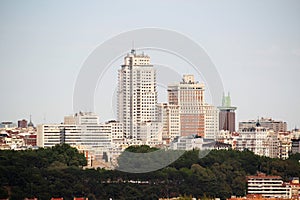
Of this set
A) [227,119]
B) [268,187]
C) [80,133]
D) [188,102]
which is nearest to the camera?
[268,187]

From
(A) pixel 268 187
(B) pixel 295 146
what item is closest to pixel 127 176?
(A) pixel 268 187

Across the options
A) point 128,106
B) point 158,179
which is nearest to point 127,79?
point 128,106

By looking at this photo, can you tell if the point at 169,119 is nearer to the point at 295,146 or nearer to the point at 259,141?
the point at 259,141

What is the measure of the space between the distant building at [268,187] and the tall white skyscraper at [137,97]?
14.7 metres

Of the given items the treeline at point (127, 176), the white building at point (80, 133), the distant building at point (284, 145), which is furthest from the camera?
the distant building at point (284, 145)

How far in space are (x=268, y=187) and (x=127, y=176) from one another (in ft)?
13.9

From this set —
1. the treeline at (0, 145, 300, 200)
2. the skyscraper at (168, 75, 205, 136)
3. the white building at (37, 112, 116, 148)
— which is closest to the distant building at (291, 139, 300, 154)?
the skyscraper at (168, 75, 205, 136)

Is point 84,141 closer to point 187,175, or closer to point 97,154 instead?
point 97,154

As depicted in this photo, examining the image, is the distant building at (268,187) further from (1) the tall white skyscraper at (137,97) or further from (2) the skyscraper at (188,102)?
(2) the skyscraper at (188,102)

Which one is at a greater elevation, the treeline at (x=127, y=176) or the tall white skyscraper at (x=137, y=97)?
the tall white skyscraper at (x=137, y=97)

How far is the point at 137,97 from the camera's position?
5350cm

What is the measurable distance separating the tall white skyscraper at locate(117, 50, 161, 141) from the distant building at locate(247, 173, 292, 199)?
1466 cm

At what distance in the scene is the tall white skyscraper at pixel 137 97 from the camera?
52.3m

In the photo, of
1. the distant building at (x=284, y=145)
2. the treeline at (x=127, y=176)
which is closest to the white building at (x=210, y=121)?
the distant building at (x=284, y=145)
